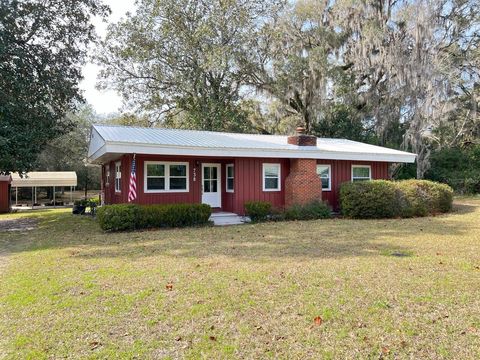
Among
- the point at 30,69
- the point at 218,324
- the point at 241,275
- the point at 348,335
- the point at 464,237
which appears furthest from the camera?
the point at 30,69

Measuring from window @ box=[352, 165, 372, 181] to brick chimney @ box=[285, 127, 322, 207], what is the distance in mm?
2652

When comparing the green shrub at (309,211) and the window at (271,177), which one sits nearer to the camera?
the green shrub at (309,211)

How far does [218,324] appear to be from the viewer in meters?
3.85

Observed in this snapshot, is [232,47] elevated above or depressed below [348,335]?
above

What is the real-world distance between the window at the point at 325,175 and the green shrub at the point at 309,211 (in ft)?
5.89

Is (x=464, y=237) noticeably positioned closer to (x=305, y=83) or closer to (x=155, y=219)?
(x=155, y=219)

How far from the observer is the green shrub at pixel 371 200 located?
13.5 metres

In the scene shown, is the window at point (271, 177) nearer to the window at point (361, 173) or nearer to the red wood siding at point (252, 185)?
the red wood siding at point (252, 185)

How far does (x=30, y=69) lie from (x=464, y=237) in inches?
663

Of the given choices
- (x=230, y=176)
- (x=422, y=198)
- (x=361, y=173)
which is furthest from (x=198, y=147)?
(x=422, y=198)

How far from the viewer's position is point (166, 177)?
43.6 feet

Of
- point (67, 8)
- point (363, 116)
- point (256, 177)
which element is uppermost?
point (67, 8)

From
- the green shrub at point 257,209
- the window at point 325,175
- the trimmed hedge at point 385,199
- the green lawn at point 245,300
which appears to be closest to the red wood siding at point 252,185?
the green shrub at point 257,209

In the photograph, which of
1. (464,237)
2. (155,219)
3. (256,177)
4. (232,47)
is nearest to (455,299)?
(464,237)
